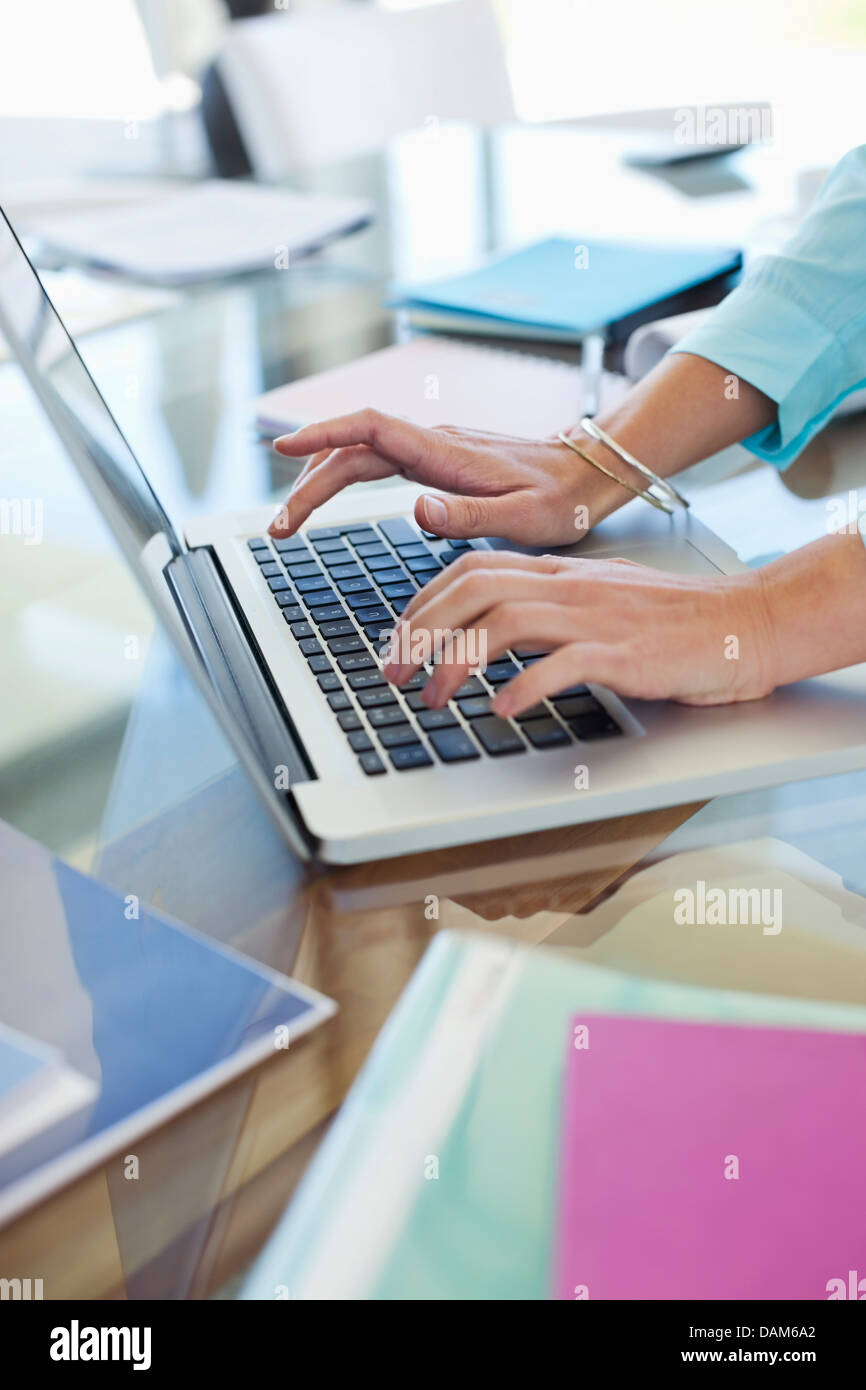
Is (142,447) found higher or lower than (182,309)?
lower

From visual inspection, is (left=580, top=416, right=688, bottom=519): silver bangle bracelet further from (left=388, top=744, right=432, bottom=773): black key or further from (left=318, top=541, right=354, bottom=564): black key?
(left=388, top=744, right=432, bottom=773): black key

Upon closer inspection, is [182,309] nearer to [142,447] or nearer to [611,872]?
[142,447]

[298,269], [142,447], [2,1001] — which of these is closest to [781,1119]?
[2,1001]

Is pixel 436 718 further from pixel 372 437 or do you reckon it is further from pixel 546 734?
pixel 372 437

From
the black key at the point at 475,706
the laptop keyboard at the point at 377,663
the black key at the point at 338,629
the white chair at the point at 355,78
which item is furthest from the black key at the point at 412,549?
the white chair at the point at 355,78

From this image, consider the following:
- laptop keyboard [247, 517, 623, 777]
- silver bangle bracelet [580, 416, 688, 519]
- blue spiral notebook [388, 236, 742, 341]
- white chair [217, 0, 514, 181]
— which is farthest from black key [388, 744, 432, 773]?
white chair [217, 0, 514, 181]

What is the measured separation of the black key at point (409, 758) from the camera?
60cm

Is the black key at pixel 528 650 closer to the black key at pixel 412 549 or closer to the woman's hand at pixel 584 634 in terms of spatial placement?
the woman's hand at pixel 584 634

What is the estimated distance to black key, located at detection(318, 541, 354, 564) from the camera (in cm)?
83

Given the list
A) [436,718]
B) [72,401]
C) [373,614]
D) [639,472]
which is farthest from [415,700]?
[639,472]

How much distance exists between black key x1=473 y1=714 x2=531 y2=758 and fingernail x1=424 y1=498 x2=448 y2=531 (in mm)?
206
